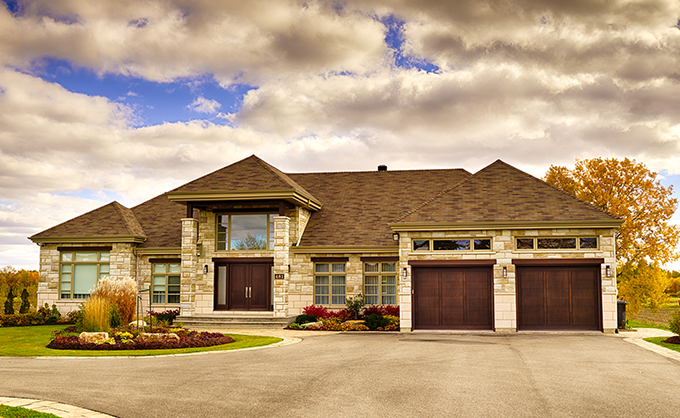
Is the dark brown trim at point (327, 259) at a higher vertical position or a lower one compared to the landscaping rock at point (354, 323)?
higher

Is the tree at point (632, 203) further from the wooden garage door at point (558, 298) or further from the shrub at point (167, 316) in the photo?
the shrub at point (167, 316)

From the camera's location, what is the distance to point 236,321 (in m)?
22.3

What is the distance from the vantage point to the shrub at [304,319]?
22094mm

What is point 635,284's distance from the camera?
93.2ft

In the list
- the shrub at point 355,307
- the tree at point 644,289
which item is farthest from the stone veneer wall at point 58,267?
the tree at point 644,289

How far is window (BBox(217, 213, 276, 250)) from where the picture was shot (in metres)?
24.2

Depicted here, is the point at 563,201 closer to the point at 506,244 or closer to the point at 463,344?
the point at 506,244

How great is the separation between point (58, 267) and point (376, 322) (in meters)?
15.8

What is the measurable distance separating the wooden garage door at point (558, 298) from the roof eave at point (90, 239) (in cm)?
1699

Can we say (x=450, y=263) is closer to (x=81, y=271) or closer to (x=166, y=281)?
(x=166, y=281)

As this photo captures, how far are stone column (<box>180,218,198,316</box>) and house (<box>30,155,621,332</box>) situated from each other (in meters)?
0.05

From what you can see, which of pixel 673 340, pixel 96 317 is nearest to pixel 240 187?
pixel 96 317

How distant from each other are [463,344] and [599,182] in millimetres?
21687

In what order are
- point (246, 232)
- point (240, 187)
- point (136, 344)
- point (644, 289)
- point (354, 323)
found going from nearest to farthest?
point (136, 344)
point (354, 323)
point (240, 187)
point (246, 232)
point (644, 289)
